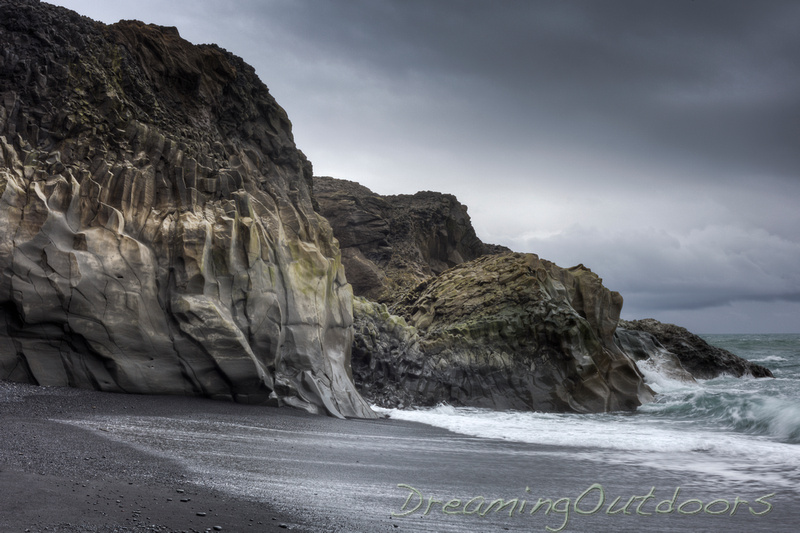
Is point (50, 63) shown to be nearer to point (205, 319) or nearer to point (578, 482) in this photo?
point (205, 319)

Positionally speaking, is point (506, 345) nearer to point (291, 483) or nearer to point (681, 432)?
point (681, 432)

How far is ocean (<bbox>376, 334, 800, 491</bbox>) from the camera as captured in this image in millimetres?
9609

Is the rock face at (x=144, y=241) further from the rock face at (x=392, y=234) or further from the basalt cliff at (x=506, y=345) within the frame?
the rock face at (x=392, y=234)

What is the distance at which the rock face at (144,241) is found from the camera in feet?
38.9

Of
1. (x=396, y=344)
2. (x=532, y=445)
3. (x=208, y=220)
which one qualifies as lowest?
(x=532, y=445)

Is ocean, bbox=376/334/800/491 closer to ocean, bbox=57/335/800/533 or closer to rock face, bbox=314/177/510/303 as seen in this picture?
ocean, bbox=57/335/800/533

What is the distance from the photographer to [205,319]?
12.8 meters

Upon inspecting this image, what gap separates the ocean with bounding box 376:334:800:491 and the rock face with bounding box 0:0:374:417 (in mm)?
4212

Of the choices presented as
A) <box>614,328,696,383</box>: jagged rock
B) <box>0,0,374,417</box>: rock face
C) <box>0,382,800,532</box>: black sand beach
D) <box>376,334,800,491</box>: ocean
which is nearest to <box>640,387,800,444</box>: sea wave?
<box>376,334,800,491</box>: ocean

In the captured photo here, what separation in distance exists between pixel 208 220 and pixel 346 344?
541cm

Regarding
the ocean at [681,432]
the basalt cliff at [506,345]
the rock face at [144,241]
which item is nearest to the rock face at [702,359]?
the basalt cliff at [506,345]

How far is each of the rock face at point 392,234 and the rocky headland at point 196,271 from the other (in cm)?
1277

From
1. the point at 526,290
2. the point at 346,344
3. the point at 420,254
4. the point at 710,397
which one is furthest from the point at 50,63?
the point at 420,254

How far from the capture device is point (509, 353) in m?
21.3
